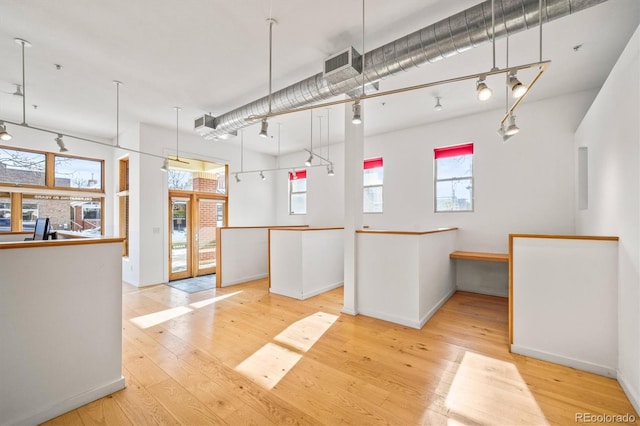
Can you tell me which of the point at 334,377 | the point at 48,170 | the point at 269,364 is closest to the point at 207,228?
the point at 48,170

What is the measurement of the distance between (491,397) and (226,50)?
429 centimetres

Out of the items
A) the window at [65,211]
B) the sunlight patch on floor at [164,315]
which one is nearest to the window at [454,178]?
the sunlight patch on floor at [164,315]

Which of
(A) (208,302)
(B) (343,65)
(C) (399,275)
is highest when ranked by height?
(B) (343,65)

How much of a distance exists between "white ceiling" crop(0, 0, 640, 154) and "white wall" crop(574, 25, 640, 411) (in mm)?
716

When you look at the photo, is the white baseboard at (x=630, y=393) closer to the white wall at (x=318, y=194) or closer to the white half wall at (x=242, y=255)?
the white wall at (x=318, y=194)

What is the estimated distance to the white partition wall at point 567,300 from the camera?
2486 millimetres

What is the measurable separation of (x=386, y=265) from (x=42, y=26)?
4694 mm

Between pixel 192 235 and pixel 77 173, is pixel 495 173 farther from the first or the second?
pixel 77 173

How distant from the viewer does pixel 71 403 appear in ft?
6.68

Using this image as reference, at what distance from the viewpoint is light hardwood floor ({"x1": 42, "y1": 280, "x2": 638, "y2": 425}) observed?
200 centimetres

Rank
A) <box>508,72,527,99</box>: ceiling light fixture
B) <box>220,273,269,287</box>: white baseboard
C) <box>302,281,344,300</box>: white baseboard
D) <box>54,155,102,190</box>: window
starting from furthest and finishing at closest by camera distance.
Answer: <box>54,155,102,190</box>: window < <box>220,273,269,287</box>: white baseboard < <box>302,281,344,300</box>: white baseboard < <box>508,72,527,99</box>: ceiling light fixture

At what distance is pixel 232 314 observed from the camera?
4.06 metres

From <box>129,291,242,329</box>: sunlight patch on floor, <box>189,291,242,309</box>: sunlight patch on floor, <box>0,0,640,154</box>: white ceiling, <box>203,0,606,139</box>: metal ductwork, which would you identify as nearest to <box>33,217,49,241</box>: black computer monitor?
<box>129,291,242,329</box>: sunlight patch on floor

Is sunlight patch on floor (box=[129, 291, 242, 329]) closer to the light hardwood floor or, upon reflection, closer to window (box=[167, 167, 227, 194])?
the light hardwood floor
